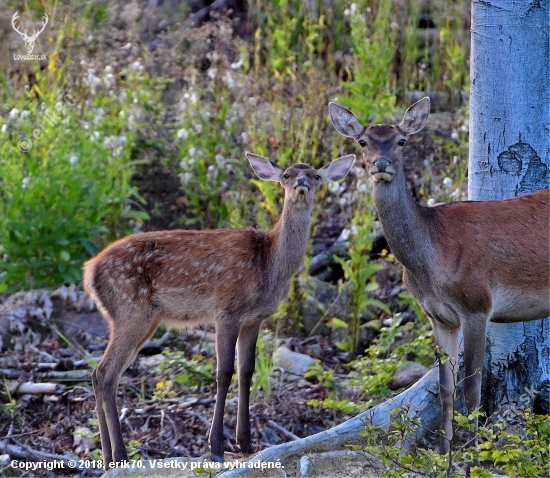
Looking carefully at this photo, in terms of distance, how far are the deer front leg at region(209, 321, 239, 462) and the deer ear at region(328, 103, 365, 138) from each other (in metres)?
1.37

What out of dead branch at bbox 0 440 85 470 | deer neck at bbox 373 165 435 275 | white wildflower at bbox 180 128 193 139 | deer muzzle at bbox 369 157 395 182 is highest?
white wildflower at bbox 180 128 193 139

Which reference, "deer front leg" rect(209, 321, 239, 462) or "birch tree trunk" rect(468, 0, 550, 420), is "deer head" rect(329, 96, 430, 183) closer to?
"birch tree trunk" rect(468, 0, 550, 420)

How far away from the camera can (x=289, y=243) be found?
21.9 ft

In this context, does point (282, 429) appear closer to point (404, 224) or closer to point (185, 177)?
point (404, 224)

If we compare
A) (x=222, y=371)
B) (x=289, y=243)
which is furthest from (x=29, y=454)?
(x=289, y=243)

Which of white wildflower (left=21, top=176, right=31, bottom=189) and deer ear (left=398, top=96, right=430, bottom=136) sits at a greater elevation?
deer ear (left=398, top=96, right=430, bottom=136)

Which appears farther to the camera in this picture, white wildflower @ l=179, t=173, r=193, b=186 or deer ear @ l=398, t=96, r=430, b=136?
white wildflower @ l=179, t=173, r=193, b=186

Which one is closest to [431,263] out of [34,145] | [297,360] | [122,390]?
[297,360]

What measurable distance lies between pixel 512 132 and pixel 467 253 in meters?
0.96

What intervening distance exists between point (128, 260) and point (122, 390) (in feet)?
4.85

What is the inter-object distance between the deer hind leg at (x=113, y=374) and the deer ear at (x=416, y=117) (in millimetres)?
2046

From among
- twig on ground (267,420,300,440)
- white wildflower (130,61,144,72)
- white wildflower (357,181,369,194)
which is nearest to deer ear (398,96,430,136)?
twig on ground (267,420,300,440)

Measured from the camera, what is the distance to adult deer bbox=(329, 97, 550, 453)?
5.71 m
